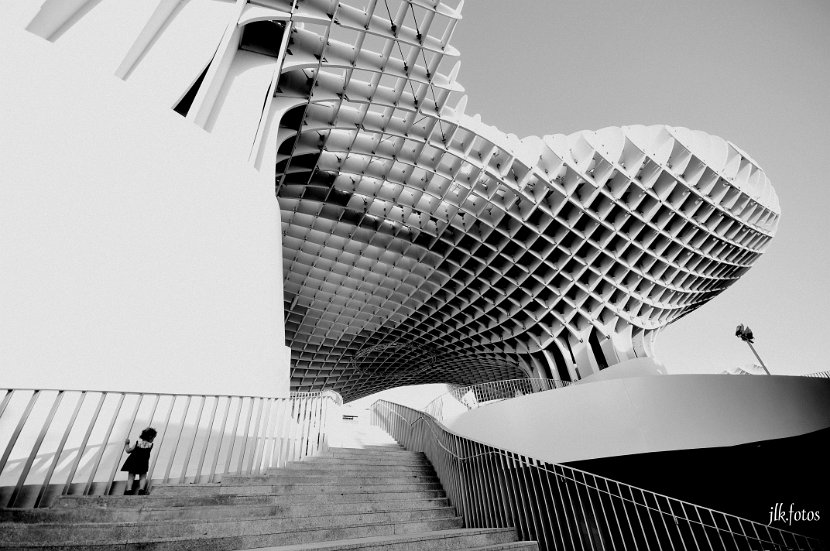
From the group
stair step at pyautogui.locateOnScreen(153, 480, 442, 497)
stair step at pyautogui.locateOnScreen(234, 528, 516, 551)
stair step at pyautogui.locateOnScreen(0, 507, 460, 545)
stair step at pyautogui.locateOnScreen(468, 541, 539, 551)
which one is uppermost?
stair step at pyautogui.locateOnScreen(153, 480, 442, 497)

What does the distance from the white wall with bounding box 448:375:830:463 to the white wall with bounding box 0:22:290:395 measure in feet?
29.2

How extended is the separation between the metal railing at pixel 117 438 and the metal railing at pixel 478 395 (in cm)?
1000

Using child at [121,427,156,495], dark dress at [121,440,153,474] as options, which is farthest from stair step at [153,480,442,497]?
dark dress at [121,440,153,474]

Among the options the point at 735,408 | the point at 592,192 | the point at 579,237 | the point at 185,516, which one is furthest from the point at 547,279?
the point at 185,516

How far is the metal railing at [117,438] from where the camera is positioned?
14.6 feet

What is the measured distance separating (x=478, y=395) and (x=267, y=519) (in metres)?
16.2

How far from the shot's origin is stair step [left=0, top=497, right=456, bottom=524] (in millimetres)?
3790

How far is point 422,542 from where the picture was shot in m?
4.06

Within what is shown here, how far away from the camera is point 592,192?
23.6m

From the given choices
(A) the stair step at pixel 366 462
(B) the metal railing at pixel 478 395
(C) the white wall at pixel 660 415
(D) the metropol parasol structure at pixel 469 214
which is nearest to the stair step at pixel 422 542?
(A) the stair step at pixel 366 462

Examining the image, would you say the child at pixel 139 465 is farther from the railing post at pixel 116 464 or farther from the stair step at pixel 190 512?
the stair step at pixel 190 512

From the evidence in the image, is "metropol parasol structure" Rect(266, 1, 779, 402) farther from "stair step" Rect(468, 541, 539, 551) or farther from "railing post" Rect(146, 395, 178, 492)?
"stair step" Rect(468, 541, 539, 551)

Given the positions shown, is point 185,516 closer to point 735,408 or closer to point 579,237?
point 735,408

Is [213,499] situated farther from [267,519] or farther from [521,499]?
[521,499]
